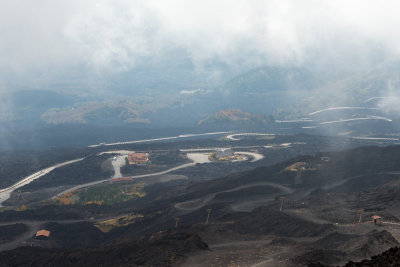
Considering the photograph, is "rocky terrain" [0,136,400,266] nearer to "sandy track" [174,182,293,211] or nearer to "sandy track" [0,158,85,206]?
"sandy track" [174,182,293,211]

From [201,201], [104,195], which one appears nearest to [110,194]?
[104,195]

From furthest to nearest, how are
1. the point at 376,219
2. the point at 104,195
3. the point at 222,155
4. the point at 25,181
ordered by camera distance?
the point at 222,155, the point at 25,181, the point at 104,195, the point at 376,219

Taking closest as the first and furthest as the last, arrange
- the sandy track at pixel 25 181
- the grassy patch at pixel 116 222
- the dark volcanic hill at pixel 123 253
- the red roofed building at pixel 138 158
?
1. the dark volcanic hill at pixel 123 253
2. the grassy patch at pixel 116 222
3. the sandy track at pixel 25 181
4. the red roofed building at pixel 138 158

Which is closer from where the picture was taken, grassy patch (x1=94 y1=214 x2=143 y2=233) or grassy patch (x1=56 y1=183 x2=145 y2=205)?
grassy patch (x1=94 y1=214 x2=143 y2=233)

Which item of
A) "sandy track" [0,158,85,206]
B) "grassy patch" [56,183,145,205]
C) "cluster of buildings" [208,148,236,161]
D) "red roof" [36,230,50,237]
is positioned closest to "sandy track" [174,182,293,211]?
"red roof" [36,230,50,237]

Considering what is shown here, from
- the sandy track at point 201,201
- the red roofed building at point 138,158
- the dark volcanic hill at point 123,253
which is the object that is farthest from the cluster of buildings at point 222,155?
the dark volcanic hill at point 123,253

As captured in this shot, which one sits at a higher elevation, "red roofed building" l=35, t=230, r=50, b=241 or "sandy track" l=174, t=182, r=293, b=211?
"sandy track" l=174, t=182, r=293, b=211

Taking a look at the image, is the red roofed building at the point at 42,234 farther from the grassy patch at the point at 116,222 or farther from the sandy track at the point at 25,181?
the sandy track at the point at 25,181

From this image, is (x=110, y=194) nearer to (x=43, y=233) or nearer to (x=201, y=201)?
(x=201, y=201)
